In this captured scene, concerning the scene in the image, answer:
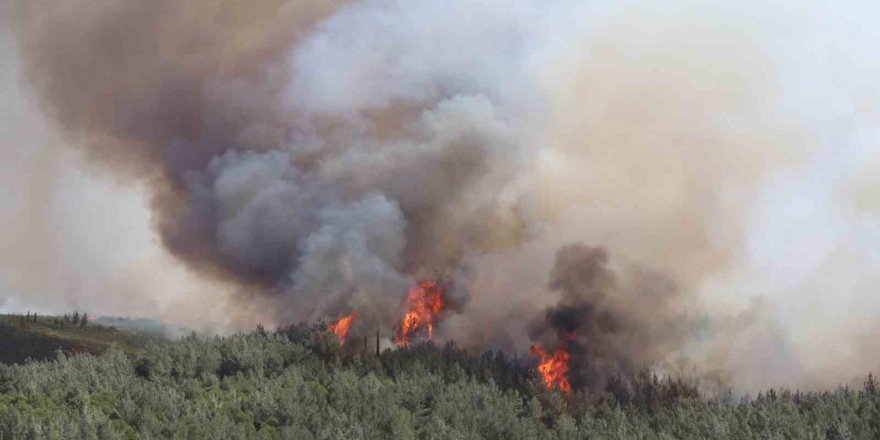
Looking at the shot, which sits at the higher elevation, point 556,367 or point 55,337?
point 55,337

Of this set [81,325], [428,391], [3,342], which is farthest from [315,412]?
[81,325]

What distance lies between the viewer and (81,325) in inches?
6348

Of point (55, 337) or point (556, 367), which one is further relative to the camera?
point (55, 337)

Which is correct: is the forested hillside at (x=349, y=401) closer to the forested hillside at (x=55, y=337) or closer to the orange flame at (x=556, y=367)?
the orange flame at (x=556, y=367)

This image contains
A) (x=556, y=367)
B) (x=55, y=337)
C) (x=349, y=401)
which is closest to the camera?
(x=349, y=401)

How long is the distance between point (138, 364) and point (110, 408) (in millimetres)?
10829

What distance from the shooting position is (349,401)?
4281 centimetres

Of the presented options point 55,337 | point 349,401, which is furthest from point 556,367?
point 55,337

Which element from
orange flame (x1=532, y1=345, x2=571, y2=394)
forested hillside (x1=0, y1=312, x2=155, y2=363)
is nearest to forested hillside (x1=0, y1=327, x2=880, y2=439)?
orange flame (x1=532, y1=345, x2=571, y2=394)

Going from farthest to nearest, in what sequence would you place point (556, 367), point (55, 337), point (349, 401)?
point (55, 337) → point (556, 367) → point (349, 401)

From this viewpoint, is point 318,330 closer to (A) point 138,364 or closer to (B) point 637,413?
(A) point 138,364

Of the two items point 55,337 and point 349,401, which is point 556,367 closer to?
point 349,401

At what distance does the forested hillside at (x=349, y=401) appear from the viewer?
38281 mm

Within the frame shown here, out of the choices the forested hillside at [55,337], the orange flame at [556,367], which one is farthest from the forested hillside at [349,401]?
the forested hillside at [55,337]
